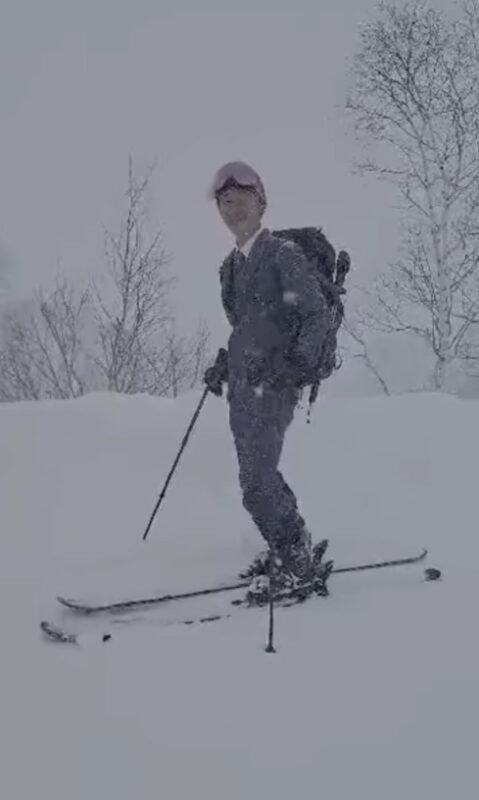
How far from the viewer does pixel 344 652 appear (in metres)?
2.63

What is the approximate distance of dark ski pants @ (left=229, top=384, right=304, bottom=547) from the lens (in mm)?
3568

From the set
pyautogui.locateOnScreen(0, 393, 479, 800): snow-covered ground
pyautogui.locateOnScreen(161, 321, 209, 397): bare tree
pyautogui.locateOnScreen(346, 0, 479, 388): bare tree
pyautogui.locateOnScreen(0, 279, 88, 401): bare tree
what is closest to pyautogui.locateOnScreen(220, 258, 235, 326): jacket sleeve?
pyautogui.locateOnScreen(0, 393, 479, 800): snow-covered ground

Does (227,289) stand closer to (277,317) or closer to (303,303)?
(277,317)

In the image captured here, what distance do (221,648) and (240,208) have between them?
2213 millimetres

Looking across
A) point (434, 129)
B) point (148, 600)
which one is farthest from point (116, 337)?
point (148, 600)

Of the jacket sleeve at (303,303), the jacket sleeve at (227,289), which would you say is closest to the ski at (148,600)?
the jacket sleeve at (303,303)

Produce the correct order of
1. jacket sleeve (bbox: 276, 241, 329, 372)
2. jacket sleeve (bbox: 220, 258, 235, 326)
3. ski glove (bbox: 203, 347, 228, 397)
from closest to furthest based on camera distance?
jacket sleeve (bbox: 276, 241, 329, 372) → jacket sleeve (bbox: 220, 258, 235, 326) → ski glove (bbox: 203, 347, 228, 397)

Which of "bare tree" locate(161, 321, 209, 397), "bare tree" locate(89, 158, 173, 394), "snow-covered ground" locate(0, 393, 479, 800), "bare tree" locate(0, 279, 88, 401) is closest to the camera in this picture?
"snow-covered ground" locate(0, 393, 479, 800)

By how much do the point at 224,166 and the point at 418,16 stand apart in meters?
15.2

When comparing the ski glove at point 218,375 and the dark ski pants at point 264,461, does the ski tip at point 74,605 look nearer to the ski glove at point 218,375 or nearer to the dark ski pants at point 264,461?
the dark ski pants at point 264,461

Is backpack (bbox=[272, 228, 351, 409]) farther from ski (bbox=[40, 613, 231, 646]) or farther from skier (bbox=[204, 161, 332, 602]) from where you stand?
ski (bbox=[40, 613, 231, 646])

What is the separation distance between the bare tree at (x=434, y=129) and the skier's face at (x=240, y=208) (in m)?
12.5

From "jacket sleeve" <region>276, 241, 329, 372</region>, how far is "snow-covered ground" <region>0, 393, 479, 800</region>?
4.05ft

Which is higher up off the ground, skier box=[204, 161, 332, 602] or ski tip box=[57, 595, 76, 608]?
skier box=[204, 161, 332, 602]
